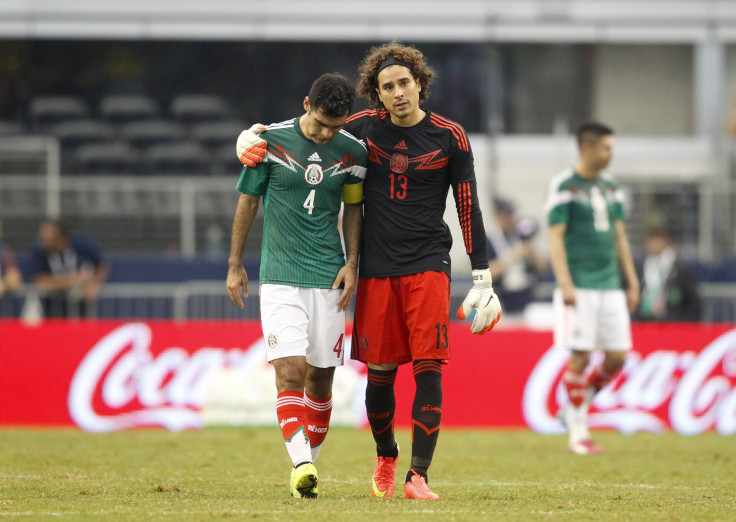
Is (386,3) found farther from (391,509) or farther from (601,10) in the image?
(391,509)

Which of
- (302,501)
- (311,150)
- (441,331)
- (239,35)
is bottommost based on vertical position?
(302,501)

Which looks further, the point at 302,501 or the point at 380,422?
the point at 380,422

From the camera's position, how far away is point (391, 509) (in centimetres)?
576

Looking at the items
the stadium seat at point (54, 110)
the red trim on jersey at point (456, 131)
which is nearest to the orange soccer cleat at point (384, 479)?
the red trim on jersey at point (456, 131)

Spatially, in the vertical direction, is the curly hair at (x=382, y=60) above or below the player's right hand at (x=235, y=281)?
above

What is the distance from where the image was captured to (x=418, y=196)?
264 inches

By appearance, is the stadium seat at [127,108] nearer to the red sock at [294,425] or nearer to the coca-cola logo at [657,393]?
the coca-cola logo at [657,393]

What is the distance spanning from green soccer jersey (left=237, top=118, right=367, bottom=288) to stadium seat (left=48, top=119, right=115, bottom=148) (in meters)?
15.3

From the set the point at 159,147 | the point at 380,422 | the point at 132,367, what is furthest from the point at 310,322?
the point at 159,147

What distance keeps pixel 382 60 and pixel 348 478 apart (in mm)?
2980

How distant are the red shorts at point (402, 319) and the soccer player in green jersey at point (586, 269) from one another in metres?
3.76

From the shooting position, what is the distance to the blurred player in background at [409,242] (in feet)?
21.5

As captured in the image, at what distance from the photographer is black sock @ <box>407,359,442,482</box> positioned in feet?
21.0

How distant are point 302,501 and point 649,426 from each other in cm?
742
